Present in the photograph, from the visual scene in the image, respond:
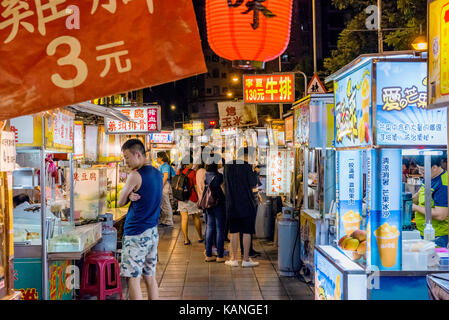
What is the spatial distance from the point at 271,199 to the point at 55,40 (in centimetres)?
1125

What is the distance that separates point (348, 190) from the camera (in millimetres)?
6012

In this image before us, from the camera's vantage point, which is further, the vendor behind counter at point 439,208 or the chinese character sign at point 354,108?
the vendor behind counter at point 439,208

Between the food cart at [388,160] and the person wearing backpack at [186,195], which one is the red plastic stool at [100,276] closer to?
the food cart at [388,160]

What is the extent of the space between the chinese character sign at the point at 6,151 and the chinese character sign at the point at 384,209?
334 centimetres

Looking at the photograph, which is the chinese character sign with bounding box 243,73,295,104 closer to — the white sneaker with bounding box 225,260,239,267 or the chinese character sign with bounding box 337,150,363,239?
the white sneaker with bounding box 225,260,239,267

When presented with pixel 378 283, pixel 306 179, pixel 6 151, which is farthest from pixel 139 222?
pixel 306 179

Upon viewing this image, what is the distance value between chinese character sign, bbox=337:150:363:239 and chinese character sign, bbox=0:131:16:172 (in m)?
3.66

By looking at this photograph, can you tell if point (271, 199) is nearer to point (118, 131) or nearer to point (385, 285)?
point (118, 131)

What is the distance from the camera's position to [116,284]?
8188 millimetres

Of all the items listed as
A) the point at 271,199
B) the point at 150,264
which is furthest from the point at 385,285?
the point at 271,199

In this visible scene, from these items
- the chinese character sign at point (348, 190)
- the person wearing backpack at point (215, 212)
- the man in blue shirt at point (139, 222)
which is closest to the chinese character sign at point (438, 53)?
the chinese character sign at point (348, 190)

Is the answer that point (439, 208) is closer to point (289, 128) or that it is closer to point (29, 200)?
point (289, 128)

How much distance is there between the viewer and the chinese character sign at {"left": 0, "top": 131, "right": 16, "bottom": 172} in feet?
13.5

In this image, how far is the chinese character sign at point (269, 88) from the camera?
16.5 m
